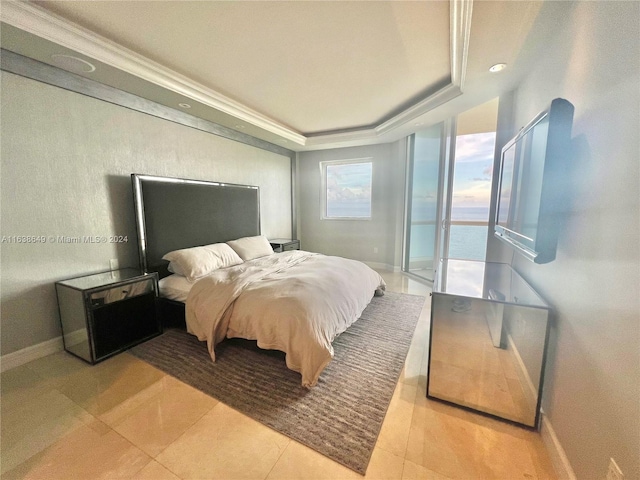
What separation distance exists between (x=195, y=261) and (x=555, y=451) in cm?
302

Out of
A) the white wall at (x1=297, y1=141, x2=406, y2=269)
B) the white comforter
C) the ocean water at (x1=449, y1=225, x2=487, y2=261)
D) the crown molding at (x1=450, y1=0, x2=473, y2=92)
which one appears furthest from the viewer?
the white wall at (x1=297, y1=141, x2=406, y2=269)

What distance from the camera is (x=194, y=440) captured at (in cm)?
136

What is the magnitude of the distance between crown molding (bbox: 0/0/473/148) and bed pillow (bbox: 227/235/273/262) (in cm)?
167

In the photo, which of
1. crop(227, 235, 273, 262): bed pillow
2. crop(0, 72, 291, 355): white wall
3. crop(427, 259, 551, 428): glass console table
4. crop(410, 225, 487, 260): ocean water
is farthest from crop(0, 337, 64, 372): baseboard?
crop(410, 225, 487, 260): ocean water

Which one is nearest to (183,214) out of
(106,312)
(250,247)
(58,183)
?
(250,247)

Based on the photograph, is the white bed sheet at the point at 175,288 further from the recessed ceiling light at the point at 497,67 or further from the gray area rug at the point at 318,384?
the recessed ceiling light at the point at 497,67

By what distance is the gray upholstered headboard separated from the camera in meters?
2.61

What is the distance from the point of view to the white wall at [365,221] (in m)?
4.68

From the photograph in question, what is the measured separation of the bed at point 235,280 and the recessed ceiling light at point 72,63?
92cm

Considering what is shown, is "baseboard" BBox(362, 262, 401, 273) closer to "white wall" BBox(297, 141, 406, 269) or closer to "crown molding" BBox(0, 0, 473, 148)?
"white wall" BBox(297, 141, 406, 269)

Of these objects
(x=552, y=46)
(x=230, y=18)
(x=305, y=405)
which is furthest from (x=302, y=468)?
(x=552, y=46)

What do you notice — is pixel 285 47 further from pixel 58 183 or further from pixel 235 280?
pixel 58 183

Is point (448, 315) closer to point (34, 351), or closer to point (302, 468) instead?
point (302, 468)

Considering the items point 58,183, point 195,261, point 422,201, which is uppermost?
point 58,183
